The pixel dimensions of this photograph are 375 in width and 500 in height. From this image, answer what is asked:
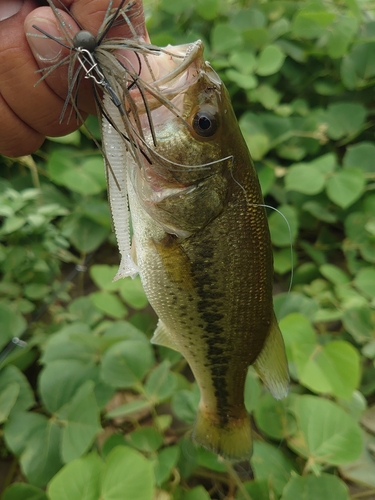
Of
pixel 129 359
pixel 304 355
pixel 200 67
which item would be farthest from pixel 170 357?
pixel 200 67

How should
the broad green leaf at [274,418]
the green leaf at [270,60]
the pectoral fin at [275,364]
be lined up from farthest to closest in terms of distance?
the green leaf at [270,60] → the broad green leaf at [274,418] → the pectoral fin at [275,364]

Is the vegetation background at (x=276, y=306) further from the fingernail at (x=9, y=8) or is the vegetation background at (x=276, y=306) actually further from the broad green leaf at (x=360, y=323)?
the fingernail at (x=9, y=8)

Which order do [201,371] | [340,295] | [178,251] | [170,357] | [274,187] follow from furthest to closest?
[274,187] → [340,295] → [170,357] → [201,371] → [178,251]

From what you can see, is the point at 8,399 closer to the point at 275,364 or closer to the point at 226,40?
the point at 275,364

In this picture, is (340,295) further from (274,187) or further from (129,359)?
(129,359)

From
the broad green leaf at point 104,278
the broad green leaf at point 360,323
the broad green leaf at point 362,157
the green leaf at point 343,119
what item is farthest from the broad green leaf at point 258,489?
the green leaf at point 343,119

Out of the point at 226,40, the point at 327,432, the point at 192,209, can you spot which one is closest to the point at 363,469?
the point at 327,432
